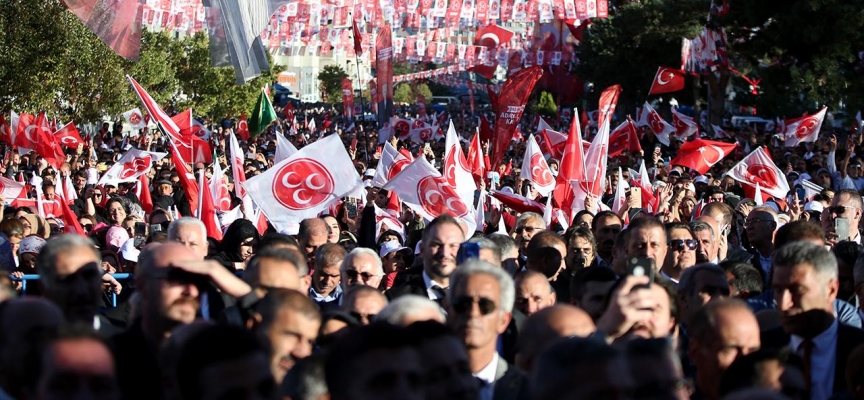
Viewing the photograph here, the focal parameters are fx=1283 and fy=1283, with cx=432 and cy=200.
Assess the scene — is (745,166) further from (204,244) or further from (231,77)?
(231,77)

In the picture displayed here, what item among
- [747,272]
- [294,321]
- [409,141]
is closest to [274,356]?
[294,321]

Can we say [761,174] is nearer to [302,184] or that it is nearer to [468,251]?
[302,184]

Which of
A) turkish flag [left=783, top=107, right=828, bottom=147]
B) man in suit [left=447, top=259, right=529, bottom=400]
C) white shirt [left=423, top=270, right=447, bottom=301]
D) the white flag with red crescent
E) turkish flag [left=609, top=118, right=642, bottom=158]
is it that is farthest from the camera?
turkish flag [left=783, top=107, right=828, bottom=147]

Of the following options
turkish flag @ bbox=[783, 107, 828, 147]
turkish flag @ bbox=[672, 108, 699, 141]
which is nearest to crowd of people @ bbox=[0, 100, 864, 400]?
turkish flag @ bbox=[783, 107, 828, 147]

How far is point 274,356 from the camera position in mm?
4562

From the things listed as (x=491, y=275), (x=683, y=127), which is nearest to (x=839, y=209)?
(x=491, y=275)

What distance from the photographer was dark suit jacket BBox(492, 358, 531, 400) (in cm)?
437

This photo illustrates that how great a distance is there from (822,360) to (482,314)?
1.37 meters

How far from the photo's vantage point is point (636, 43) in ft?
174

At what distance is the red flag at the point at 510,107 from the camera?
19.7 m

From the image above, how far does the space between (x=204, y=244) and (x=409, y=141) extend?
87.8 feet

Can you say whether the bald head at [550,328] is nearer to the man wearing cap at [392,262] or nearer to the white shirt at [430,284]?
the white shirt at [430,284]

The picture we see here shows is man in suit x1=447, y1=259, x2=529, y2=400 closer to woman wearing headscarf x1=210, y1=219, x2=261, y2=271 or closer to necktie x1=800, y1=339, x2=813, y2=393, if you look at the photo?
necktie x1=800, y1=339, x2=813, y2=393

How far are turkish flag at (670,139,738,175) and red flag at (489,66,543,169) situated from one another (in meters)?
3.11
